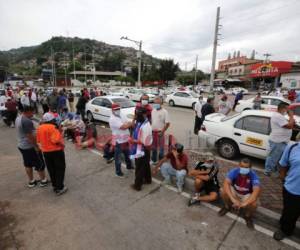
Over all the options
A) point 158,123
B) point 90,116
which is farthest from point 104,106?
point 158,123

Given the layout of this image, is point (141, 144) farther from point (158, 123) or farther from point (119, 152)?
point (158, 123)

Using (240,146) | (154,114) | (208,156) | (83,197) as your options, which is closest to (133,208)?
(83,197)

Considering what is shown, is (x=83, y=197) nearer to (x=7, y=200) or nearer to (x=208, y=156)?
(x=7, y=200)

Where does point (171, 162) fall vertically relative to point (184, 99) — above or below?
below

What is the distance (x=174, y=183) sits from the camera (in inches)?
167

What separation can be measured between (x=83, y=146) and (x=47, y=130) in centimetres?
306

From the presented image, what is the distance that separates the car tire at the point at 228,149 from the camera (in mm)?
5400

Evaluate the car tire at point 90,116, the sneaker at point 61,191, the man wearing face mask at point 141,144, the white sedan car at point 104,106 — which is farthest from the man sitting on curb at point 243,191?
the car tire at point 90,116

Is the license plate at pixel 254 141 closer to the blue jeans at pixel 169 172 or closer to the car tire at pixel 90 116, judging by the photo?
the blue jeans at pixel 169 172

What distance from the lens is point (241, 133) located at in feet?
17.0

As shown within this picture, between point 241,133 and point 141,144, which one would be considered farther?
point 241,133

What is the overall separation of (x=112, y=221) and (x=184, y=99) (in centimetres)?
1428

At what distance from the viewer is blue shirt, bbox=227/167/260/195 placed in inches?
125

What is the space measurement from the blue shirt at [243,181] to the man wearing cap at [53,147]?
3.20 m
